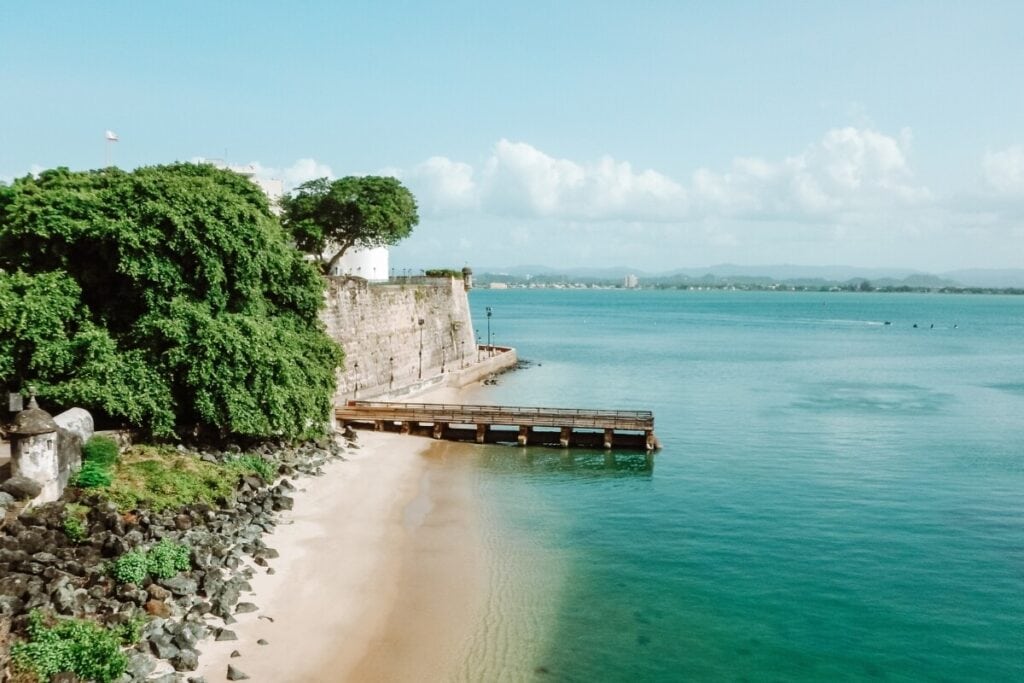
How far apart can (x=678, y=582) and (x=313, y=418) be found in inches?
650

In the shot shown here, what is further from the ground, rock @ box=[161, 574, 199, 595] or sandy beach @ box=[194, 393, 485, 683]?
rock @ box=[161, 574, 199, 595]

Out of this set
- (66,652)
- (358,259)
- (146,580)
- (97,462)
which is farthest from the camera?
(358,259)

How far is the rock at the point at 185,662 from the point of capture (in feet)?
50.3

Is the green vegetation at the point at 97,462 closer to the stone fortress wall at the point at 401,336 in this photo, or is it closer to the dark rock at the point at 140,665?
the dark rock at the point at 140,665

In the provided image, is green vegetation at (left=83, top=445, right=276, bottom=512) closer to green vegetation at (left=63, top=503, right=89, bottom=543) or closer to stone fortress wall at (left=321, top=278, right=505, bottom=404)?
green vegetation at (left=63, top=503, right=89, bottom=543)

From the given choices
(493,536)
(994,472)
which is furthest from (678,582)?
(994,472)

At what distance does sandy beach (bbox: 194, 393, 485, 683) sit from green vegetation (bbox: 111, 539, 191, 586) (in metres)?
1.93

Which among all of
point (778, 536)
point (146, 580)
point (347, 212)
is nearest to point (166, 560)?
point (146, 580)

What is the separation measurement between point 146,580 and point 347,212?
40.4 m

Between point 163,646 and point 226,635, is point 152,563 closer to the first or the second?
point 226,635

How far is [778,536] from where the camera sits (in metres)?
26.1

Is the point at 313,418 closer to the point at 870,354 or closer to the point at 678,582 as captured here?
the point at 678,582

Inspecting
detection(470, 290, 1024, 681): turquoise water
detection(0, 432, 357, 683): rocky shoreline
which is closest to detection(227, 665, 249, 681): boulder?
detection(0, 432, 357, 683): rocky shoreline

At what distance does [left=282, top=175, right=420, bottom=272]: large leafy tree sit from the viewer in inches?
2156
